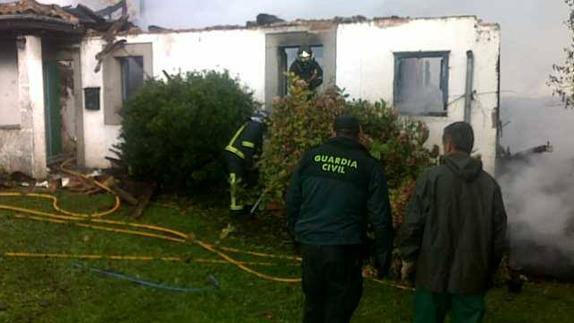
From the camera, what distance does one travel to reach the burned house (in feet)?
34.6

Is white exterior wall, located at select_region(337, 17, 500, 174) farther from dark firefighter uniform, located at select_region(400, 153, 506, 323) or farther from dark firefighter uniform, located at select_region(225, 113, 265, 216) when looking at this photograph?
dark firefighter uniform, located at select_region(400, 153, 506, 323)

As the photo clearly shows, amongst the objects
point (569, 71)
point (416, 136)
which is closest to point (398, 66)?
point (416, 136)

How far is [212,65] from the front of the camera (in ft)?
40.9

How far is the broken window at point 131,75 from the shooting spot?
13492mm

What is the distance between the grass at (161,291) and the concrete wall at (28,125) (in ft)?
12.5

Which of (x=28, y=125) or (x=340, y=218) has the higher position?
(x=28, y=125)

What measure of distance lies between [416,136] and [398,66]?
1.88 m

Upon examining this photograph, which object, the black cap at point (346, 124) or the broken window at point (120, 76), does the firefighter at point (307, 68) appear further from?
the black cap at point (346, 124)

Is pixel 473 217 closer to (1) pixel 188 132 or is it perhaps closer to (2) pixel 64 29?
(1) pixel 188 132

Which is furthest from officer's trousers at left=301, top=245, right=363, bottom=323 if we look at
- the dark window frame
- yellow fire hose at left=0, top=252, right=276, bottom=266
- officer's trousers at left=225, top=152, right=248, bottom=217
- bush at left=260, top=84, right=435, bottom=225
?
the dark window frame

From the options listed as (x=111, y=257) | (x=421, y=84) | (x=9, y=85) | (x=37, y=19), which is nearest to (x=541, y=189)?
(x=421, y=84)

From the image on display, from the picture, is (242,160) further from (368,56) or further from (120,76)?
(120,76)

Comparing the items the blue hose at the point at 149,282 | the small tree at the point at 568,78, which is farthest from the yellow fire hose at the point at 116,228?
the small tree at the point at 568,78

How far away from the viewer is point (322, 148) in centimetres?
455
